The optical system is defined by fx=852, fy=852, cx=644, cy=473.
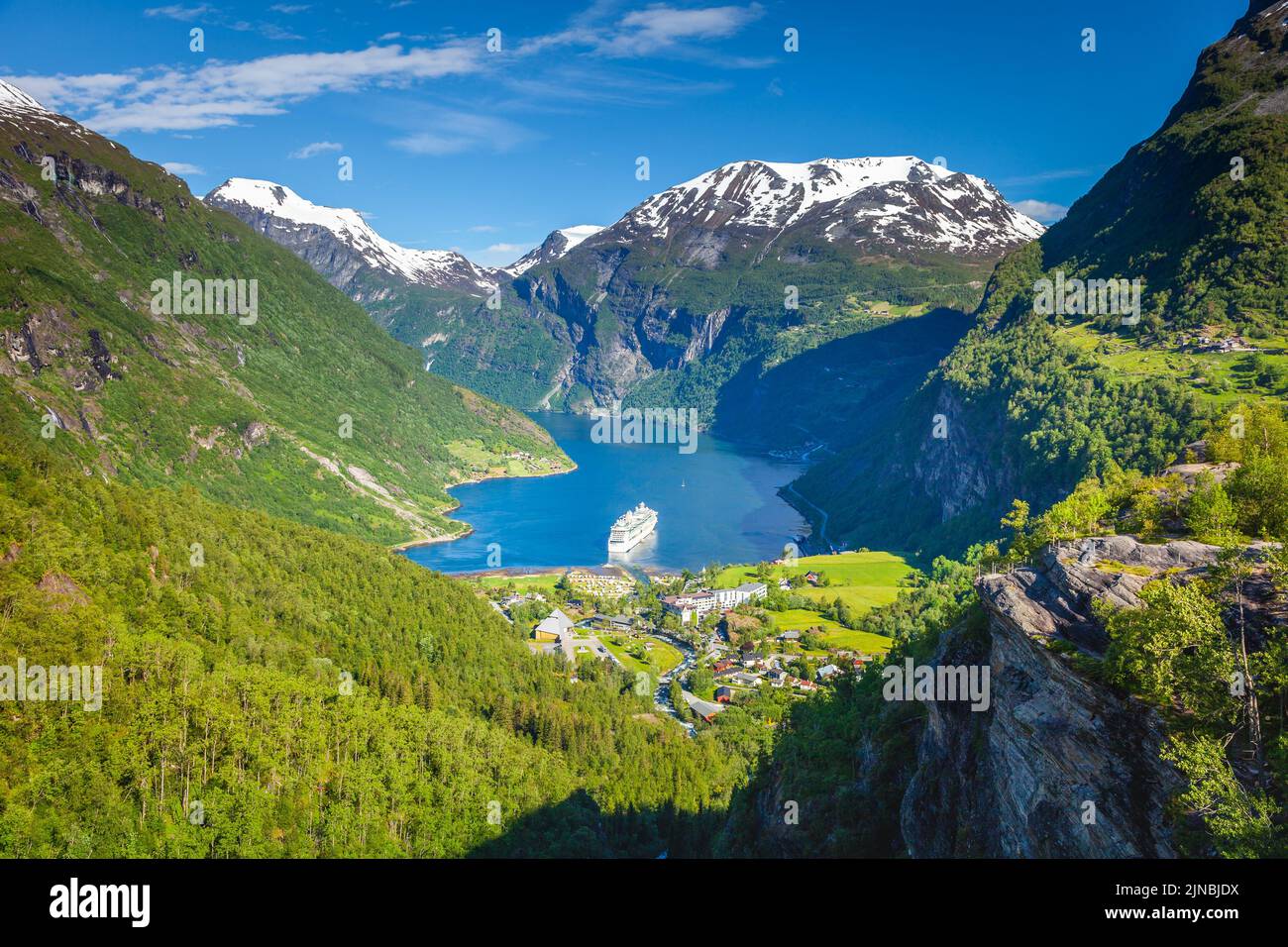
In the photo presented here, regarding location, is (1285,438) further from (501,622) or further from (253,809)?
(501,622)

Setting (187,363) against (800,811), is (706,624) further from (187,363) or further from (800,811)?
(187,363)

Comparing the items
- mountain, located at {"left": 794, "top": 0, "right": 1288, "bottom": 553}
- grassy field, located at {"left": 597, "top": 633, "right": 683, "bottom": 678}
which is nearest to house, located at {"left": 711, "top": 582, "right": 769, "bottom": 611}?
grassy field, located at {"left": 597, "top": 633, "right": 683, "bottom": 678}

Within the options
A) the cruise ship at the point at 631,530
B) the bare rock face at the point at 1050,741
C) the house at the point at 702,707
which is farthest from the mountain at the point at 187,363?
the bare rock face at the point at 1050,741

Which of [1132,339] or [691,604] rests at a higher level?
[1132,339]

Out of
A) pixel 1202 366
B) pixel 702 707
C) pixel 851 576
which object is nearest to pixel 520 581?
pixel 851 576

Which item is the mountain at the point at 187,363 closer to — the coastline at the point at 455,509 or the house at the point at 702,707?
the coastline at the point at 455,509

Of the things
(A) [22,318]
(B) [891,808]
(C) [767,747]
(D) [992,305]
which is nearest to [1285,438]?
(B) [891,808]
